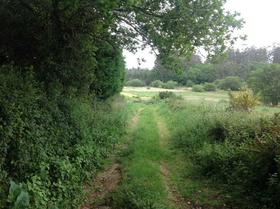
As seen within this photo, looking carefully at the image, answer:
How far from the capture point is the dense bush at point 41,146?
7.12m

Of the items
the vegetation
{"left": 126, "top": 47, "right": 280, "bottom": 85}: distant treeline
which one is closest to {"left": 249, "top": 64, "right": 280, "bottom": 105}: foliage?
{"left": 126, "top": 47, "right": 280, "bottom": 85}: distant treeline

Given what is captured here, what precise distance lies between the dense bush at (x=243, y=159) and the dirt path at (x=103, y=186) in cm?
258

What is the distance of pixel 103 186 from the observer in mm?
9812

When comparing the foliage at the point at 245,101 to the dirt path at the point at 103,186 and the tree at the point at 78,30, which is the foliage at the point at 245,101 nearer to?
the tree at the point at 78,30

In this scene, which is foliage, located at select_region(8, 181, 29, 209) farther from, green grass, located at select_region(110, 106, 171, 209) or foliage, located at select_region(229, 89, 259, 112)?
foliage, located at select_region(229, 89, 259, 112)

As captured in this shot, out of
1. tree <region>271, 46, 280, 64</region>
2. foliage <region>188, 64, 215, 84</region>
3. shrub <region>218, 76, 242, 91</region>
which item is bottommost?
shrub <region>218, 76, 242, 91</region>

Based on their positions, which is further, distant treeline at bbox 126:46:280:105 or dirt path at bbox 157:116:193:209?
distant treeline at bbox 126:46:280:105

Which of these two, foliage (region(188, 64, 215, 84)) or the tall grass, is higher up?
foliage (region(188, 64, 215, 84))

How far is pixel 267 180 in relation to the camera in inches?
337

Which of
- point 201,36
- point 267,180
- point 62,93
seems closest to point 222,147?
point 267,180

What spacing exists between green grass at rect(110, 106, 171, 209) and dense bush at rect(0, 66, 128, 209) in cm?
106

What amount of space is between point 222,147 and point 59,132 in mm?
5163

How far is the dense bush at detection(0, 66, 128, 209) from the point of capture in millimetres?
7121

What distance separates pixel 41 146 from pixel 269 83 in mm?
44860
